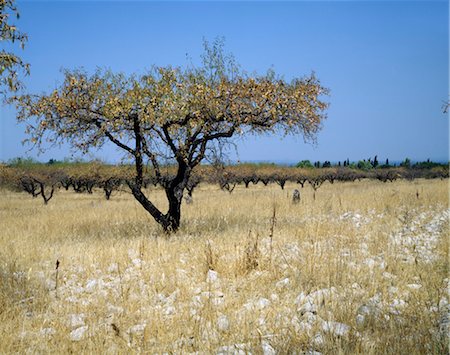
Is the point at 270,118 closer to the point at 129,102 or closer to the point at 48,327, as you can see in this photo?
the point at 129,102

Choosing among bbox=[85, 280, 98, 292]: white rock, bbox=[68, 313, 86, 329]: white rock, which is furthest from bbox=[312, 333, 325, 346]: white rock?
bbox=[85, 280, 98, 292]: white rock

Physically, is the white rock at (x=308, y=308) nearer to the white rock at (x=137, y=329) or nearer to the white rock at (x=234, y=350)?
the white rock at (x=234, y=350)

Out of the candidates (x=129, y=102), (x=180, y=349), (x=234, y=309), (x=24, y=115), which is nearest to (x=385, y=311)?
(x=234, y=309)

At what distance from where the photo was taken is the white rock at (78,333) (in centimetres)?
441

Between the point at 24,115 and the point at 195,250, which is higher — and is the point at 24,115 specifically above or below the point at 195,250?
above

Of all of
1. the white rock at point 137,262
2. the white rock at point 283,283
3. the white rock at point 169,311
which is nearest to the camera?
the white rock at point 169,311

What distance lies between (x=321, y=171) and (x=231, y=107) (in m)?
71.6

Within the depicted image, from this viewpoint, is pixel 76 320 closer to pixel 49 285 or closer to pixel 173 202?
pixel 49 285

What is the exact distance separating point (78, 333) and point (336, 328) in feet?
9.88

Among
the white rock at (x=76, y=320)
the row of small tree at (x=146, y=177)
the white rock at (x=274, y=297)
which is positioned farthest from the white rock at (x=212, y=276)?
the row of small tree at (x=146, y=177)

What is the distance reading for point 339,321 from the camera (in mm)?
4578

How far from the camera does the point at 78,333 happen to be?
4500 millimetres

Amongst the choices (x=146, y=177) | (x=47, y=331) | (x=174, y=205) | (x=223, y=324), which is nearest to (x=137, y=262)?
(x=47, y=331)

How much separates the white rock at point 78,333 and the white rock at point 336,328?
2806 millimetres
